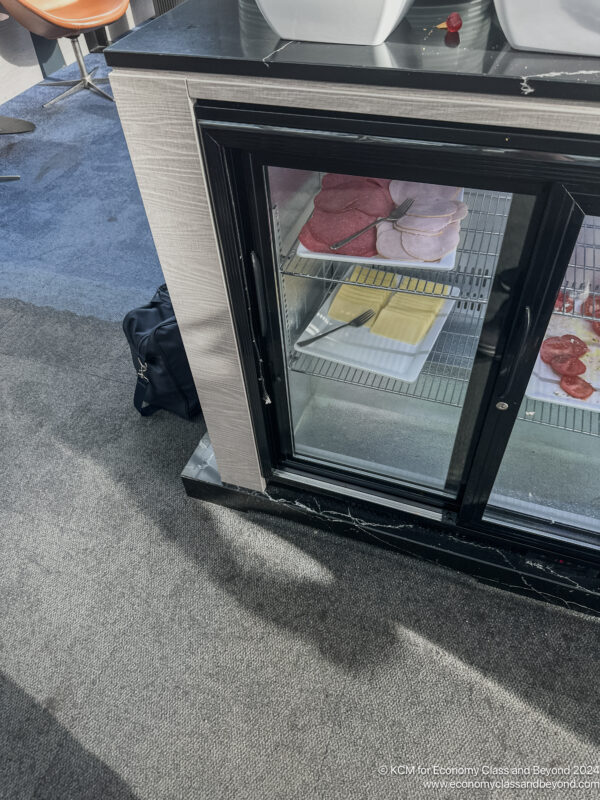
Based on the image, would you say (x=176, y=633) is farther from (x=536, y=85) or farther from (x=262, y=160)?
(x=536, y=85)

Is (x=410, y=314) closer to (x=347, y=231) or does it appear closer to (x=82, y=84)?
(x=347, y=231)

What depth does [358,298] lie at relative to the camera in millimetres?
1808

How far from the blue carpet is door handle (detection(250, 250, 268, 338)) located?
1477 mm

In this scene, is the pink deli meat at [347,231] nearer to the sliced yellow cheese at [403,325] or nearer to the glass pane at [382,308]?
the glass pane at [382,308]

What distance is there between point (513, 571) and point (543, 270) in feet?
3.06

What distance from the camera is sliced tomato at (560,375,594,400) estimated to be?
59.9 inches

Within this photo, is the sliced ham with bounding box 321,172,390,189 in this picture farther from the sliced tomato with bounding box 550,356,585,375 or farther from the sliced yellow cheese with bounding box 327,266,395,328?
the sliced tomato with bounding box 550,356,585,375

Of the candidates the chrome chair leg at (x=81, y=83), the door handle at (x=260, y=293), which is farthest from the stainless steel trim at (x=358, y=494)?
the chrome chair leg at (x=81, y=83)

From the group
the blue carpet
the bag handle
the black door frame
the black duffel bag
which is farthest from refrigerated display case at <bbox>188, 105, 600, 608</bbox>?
the blue carpet

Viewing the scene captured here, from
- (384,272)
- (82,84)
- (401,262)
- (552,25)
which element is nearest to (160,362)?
(384,272)

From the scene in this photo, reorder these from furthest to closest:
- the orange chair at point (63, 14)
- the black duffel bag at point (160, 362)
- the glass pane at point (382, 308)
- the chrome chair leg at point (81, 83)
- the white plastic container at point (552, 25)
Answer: the chrome chair leg at point (81, 83) < the orange chair at point (63, 14) < the black duffel bag at point (160, 362) < the glass pane at point (382, 308) < the white plastic container at point (552, 25)

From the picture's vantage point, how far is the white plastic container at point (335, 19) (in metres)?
0.95

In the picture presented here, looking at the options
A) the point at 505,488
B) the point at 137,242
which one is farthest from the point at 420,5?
the point at 137,242

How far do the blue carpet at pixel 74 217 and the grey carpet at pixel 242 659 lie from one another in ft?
3.48
